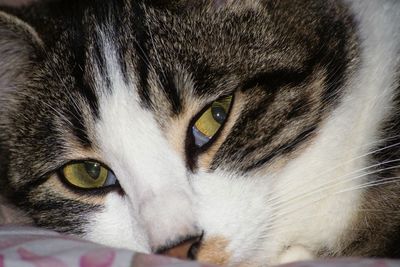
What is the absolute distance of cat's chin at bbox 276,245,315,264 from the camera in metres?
0.93

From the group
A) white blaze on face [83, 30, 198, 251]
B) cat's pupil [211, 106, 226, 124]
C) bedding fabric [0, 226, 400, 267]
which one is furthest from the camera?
cat's pupil [211, 106, 226, 124]

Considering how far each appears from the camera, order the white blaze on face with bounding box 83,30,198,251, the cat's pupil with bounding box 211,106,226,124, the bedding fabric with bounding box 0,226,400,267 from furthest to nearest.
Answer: the cat's pupil with bounding box 211,106,226,124 < the white blaze on face with bounding box 83,30,198,251 < the bedding fabric with bounding box 0,226,400,267

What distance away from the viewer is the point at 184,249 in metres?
0.86

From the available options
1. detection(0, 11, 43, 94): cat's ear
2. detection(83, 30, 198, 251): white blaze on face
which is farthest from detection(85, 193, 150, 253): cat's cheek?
detection(0, 11, 43, 94): cat's ear

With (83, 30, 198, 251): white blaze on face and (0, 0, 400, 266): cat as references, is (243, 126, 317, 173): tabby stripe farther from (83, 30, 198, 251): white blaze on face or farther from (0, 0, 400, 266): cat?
(83, 30, 198, 251): white blaze on face

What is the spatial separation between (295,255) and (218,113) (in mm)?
270

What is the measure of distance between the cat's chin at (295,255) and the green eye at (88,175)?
0.33 metres

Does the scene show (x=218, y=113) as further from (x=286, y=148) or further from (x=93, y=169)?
(x=93, y=169)

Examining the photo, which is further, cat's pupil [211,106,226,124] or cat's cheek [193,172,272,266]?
cat's pupil [211,106,226,124]

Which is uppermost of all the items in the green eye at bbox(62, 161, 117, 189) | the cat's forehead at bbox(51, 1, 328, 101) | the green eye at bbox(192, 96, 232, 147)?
the cat's forehead at bbox(51, 1, 328, 101)

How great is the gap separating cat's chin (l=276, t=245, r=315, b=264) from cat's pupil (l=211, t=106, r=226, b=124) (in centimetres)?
25

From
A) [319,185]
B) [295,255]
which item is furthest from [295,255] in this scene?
[319,185]

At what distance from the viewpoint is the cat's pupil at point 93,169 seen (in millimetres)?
1052

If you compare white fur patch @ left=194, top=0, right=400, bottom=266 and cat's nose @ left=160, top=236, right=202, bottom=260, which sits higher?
white fur patch @ left=194, top=0, right=400, bottom=266
